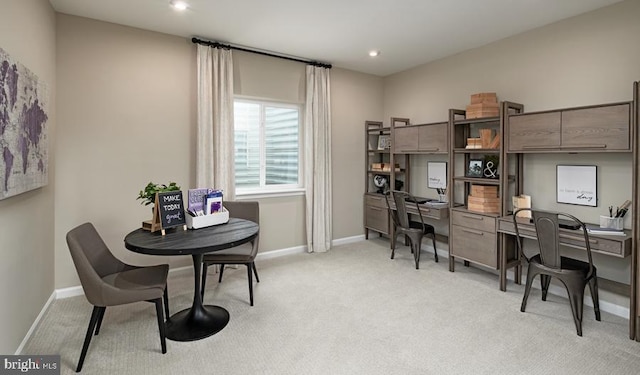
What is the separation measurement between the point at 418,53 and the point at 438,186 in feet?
5.88

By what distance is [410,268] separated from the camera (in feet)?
13.4

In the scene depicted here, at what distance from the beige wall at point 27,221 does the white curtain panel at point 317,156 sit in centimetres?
280

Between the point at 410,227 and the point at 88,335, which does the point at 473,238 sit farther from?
the point at 88,335

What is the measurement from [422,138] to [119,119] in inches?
140

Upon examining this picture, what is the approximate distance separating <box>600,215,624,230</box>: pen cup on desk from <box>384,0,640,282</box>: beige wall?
0.70 ft

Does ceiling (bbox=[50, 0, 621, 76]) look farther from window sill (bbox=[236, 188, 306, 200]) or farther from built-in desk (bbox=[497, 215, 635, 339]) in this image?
built-in desk (bbox=[497, 215, 635, 339])

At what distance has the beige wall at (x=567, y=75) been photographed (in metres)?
2.88

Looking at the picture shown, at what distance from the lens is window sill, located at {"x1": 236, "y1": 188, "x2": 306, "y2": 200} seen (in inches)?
168

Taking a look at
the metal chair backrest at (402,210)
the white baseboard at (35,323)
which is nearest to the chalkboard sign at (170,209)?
the white baseboard at (35,323)

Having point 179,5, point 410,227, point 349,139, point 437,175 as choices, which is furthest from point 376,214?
point 179,5

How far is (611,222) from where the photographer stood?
280 centimetres

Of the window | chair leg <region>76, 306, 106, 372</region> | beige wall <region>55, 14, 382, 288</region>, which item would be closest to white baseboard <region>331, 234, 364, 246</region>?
the window

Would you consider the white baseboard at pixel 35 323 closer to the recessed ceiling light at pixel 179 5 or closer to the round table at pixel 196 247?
the round table at pixel 196 247
